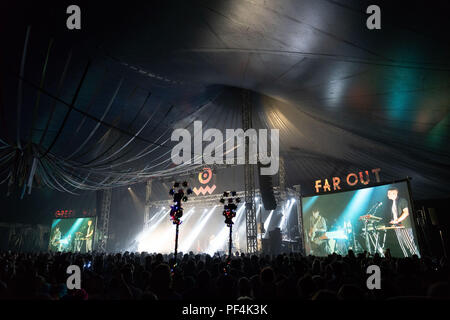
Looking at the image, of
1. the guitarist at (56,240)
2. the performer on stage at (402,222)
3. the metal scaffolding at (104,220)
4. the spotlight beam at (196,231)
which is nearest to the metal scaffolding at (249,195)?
the performer on stage at (402,222)

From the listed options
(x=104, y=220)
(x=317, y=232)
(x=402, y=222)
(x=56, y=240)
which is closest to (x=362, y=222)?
(x=402, y=222)

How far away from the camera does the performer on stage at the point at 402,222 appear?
10.9 meters

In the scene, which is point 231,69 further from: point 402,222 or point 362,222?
point 402,222

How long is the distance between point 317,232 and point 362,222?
2.49 m

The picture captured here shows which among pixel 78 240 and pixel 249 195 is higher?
pixel 249 195

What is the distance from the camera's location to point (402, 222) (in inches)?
442

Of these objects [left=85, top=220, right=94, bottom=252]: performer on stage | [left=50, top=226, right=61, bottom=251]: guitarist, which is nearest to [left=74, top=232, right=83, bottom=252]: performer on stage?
[left=85, top=220, right=94, bottom=252]: performer on stage

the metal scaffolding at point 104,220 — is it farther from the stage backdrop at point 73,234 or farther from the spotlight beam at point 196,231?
the spotlight beam at point 196,231

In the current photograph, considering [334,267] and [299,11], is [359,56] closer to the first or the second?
[299,11]

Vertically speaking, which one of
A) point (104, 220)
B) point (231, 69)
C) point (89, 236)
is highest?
point (231, 69)

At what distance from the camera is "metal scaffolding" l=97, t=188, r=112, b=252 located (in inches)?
708

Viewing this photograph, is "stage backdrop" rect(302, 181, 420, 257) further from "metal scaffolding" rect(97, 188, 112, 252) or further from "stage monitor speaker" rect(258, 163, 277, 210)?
"metal scaffolding" rect(97, 188, 112, 252)
